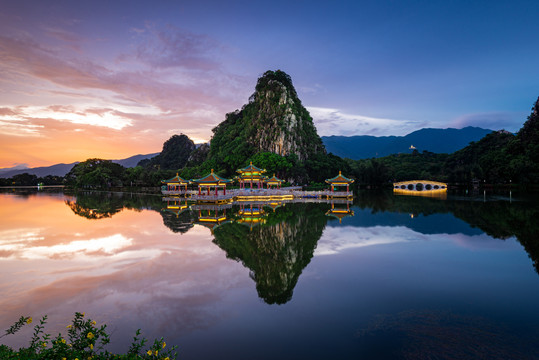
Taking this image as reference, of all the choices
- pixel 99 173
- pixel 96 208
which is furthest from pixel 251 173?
pixel 99 173

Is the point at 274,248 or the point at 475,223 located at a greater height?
the point at 274,248

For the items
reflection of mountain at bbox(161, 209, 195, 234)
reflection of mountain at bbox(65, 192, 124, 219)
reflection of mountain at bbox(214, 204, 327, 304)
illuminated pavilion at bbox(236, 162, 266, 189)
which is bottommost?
reflection of mountain at bbox(214, 204, 327, 304)

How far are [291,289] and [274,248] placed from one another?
4969mm

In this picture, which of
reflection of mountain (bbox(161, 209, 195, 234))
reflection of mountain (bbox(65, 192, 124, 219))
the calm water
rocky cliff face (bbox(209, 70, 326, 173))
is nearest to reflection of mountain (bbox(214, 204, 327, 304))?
the calm water

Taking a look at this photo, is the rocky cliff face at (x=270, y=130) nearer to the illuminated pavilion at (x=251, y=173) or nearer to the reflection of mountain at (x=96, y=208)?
the illuminated pavilion at (x=251, y=173)

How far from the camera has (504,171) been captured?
59.4 metres

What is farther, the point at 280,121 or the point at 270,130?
the point at 270,130

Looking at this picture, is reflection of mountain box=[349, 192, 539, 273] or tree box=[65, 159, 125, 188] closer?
reflection of mountain box=[349, 192, 539, 273]

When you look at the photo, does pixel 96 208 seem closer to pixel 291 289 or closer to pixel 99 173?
pixel 291 289

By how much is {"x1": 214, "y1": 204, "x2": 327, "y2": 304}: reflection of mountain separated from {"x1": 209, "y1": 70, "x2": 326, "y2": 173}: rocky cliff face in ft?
168

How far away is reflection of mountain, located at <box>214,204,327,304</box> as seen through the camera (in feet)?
32.4

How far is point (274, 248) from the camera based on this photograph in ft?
47.4

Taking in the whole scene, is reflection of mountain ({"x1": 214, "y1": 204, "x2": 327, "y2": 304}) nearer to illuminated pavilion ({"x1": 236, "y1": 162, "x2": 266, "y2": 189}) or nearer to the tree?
illuminated pavilion ({"x1": 236, "y1": 162, "x2": 266, "y2": 189})

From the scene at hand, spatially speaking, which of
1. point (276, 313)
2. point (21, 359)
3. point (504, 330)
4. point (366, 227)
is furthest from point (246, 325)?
point (366, 227)
